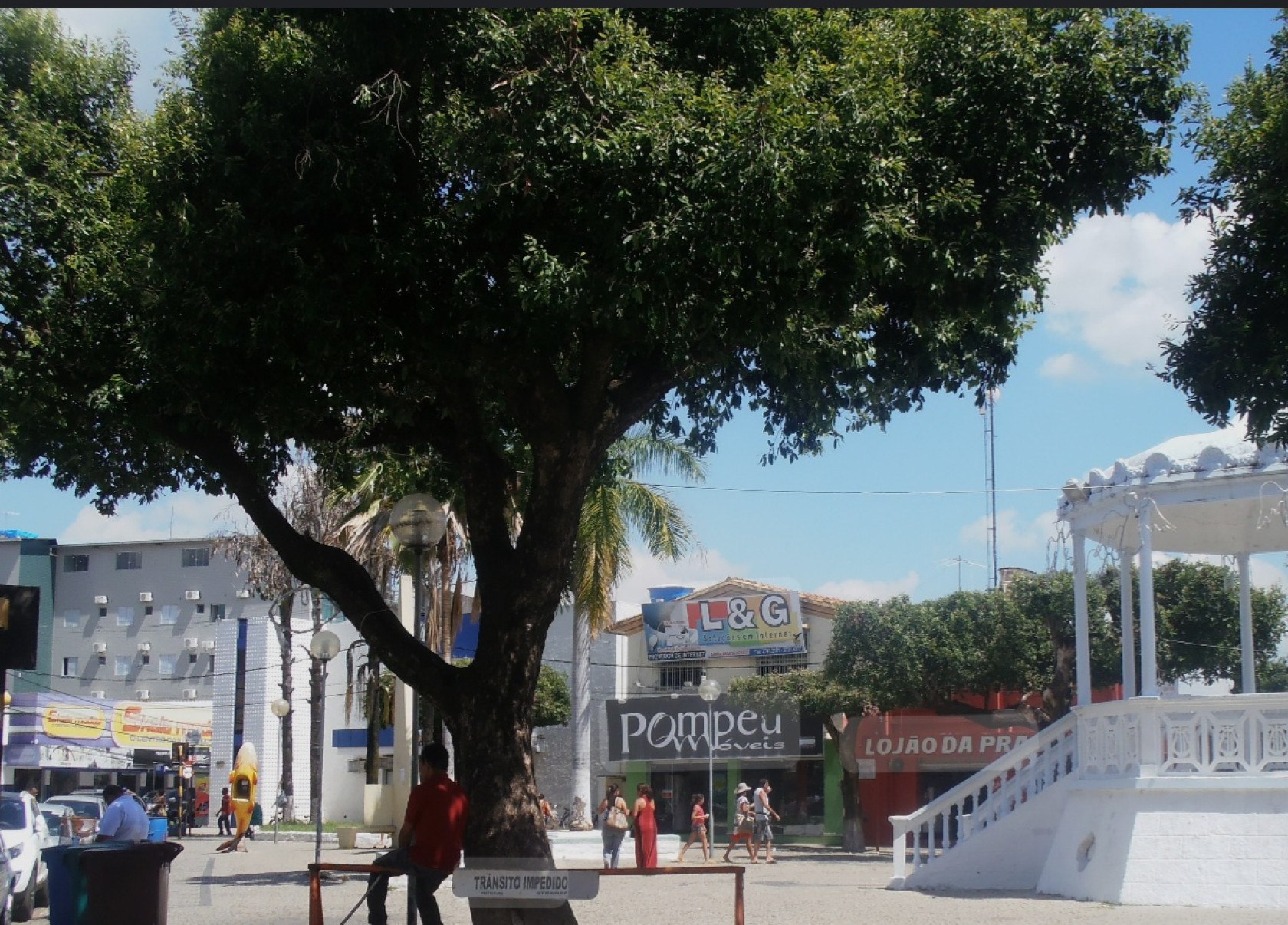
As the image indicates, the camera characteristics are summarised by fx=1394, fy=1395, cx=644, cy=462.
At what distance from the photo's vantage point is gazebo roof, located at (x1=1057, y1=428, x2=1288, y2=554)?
16.8 meters

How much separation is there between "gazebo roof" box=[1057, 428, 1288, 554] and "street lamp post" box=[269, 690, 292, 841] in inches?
927

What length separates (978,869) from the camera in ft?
64.2

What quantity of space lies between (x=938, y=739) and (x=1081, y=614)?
20604mm

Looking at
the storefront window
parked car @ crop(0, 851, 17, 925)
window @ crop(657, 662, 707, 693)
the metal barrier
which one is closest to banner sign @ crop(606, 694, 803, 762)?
the storefront window

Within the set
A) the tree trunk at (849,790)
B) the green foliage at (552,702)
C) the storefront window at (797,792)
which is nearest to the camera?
the tree trunk at (849,790)

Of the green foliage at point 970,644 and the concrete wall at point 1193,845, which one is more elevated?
the green foliage at point 970,644

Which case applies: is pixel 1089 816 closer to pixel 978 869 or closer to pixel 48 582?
pixel 978 869

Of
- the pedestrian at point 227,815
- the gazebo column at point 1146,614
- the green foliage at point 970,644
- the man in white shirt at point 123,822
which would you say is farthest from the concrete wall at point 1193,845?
the pedestrian at point 227,815

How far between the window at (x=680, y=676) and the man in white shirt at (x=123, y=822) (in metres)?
30.7

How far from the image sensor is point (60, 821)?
2264cm

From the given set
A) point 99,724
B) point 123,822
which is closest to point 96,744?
point 99,724

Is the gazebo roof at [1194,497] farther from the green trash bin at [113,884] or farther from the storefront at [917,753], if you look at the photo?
the storefront at [917,753]

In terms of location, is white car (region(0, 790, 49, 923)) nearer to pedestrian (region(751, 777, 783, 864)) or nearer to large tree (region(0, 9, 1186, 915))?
large tree (region(0, 9, 1186, 915))

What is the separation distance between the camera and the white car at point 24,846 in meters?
16.5
